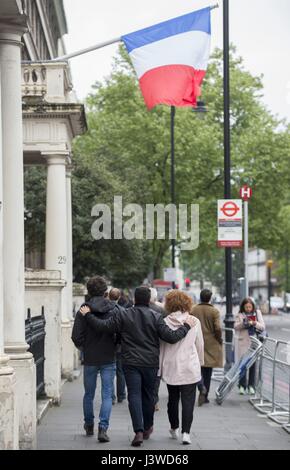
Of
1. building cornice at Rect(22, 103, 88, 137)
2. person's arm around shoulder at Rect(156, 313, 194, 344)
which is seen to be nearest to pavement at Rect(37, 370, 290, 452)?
person's arm around shoulder at Rect(156, 313, 194, 344)

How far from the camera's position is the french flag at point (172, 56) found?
58.6ft

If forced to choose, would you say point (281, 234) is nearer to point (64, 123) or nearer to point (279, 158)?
point (279, 158)

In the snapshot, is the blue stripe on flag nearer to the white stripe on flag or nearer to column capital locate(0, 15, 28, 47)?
the white stripe on flag

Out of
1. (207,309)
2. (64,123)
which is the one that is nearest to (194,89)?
(64,123)

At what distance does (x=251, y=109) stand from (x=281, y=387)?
42.9m

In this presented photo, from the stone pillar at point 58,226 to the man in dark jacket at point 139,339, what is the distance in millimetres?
8643

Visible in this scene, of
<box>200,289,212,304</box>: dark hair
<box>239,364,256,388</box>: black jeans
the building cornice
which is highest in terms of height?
the building cornice

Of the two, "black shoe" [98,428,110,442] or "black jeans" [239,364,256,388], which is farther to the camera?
"black jeans" [239,364,256,388]

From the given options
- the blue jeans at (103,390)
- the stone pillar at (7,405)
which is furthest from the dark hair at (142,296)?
the stone pillar at (7,405)

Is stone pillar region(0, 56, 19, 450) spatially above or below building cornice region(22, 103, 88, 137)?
below

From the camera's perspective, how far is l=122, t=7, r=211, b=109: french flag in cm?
1788

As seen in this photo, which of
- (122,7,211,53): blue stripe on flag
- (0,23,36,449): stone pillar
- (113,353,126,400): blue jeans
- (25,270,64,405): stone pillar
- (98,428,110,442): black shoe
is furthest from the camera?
(122,7,211,53): blue stripe on flag

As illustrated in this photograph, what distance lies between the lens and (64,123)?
64.2 ft

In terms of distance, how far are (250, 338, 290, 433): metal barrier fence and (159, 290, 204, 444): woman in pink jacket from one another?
6.52 ft
